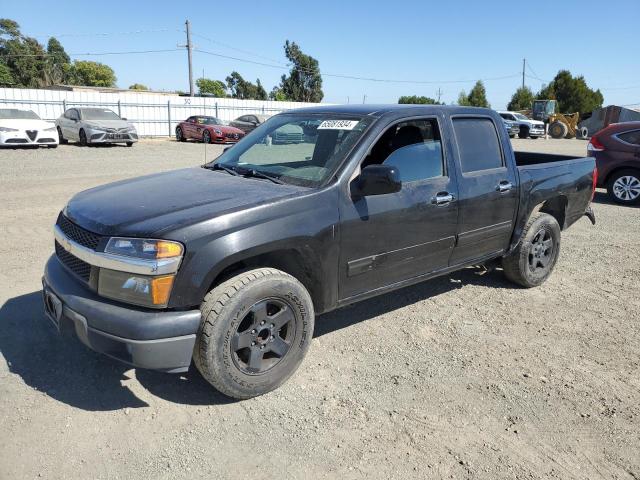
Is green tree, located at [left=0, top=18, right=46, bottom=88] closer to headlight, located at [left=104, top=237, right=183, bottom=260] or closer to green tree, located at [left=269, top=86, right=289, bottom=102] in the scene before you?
green tree, located at [left=269, top=86, right=289, bottom=102]

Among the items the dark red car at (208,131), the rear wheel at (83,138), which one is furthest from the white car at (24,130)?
the dark red car at (208,131)

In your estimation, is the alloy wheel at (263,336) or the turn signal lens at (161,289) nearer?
the turn signal lens at (161,289)

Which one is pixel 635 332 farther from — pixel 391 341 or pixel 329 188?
pixel 329 188

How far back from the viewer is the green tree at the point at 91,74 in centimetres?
8756

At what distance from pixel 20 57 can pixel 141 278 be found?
7526 centimetres

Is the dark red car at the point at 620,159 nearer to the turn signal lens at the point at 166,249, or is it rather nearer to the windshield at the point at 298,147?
the windshield at the point at 298,147

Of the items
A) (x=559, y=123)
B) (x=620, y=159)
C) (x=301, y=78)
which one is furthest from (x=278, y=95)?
(x=620, y=159)

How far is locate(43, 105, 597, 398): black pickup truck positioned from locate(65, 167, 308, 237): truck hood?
0.6 inches

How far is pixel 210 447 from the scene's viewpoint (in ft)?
9.02

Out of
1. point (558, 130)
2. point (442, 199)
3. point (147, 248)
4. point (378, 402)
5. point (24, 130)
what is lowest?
point (378, 402)

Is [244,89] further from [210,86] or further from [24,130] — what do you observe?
[24,130]

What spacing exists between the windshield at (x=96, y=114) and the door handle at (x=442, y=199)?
1872 cm

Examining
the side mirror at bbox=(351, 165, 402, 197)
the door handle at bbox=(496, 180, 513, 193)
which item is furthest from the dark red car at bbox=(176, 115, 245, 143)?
the side mirror at bbox=(351, 165, 402, 197)

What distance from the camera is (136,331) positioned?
271cm
